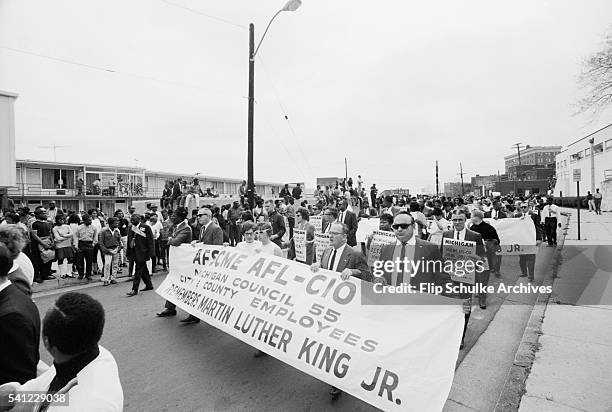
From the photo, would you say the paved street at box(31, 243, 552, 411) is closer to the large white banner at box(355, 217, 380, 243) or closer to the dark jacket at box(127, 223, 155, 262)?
the dark jacket at box(127, 223, 155, 262)

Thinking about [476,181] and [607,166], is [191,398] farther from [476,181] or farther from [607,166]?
[476,181]

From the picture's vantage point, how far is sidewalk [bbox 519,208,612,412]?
345 cm

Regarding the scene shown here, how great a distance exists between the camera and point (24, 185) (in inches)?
1220

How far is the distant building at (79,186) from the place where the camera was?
31.1 metres

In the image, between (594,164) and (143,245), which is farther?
(594,164)

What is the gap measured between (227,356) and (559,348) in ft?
14.5

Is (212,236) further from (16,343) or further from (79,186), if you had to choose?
(79,186)

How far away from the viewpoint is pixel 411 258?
14.0ft

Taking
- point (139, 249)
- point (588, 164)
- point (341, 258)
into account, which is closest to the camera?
point (341, 258)

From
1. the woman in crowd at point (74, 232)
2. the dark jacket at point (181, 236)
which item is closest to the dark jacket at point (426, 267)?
the dark jacket at point (181, 236)

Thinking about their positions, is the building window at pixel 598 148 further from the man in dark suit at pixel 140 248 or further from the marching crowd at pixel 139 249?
the man in dark suit at pixel 140 248

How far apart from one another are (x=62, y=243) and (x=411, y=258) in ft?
31.8

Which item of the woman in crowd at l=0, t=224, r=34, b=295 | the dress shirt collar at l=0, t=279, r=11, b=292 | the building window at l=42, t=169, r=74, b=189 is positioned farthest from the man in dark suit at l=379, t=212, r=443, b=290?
the building window at l=42, t=169, r=74, b=189

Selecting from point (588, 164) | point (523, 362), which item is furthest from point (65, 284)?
point (588, 164)
